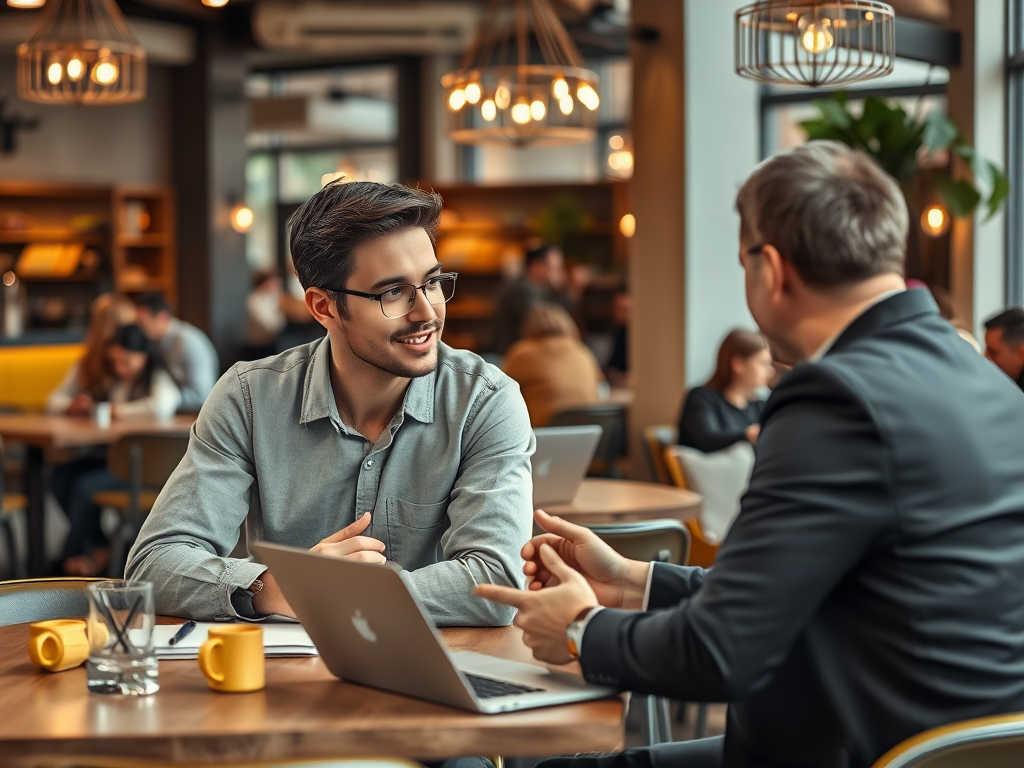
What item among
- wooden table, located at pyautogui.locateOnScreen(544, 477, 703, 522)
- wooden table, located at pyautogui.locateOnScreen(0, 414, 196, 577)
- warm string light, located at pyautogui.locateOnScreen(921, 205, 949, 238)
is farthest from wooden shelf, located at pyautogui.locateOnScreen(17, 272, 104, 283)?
wooden table, located at pyautogui.locateOnScreen(544, 477, 703, 522)

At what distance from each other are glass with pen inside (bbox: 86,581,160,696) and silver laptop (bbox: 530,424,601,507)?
1.99 metres

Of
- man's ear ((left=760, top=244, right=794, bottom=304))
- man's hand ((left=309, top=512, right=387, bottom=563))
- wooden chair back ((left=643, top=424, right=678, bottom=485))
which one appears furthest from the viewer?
wooden chair back ((left=643, top=424, right=678, bottom=485))

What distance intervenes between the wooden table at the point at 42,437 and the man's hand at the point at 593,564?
3734 millimetres

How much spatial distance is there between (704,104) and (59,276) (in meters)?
7.06

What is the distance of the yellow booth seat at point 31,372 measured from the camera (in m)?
10.1

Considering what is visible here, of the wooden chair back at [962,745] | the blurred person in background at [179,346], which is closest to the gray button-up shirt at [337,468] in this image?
the wooden chair back at [962,745]

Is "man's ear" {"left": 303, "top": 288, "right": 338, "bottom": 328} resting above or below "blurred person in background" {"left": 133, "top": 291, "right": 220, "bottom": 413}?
above

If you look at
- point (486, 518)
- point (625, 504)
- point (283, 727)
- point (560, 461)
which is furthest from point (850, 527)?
point (625, 504)

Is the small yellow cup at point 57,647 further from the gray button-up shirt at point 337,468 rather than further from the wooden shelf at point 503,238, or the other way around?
the wooden shelf at point 503,238

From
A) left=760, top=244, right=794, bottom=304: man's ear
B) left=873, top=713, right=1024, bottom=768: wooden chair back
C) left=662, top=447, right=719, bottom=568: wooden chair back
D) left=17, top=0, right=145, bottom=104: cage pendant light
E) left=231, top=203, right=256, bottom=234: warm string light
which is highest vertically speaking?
left=17, top=0, right=145, bottom=104: cage pendant light

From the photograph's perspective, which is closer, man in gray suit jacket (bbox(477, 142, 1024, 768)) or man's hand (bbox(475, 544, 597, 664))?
man in gray suit jacket (bbox(477, 142, 1024, 768))

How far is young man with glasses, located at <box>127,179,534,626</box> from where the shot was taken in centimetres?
209

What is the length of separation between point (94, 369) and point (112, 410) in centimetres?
28

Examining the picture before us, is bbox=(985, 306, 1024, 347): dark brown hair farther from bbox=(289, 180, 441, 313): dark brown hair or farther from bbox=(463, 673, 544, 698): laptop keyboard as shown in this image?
bbox=(463, 673, 544, 698): laptop keyboard
